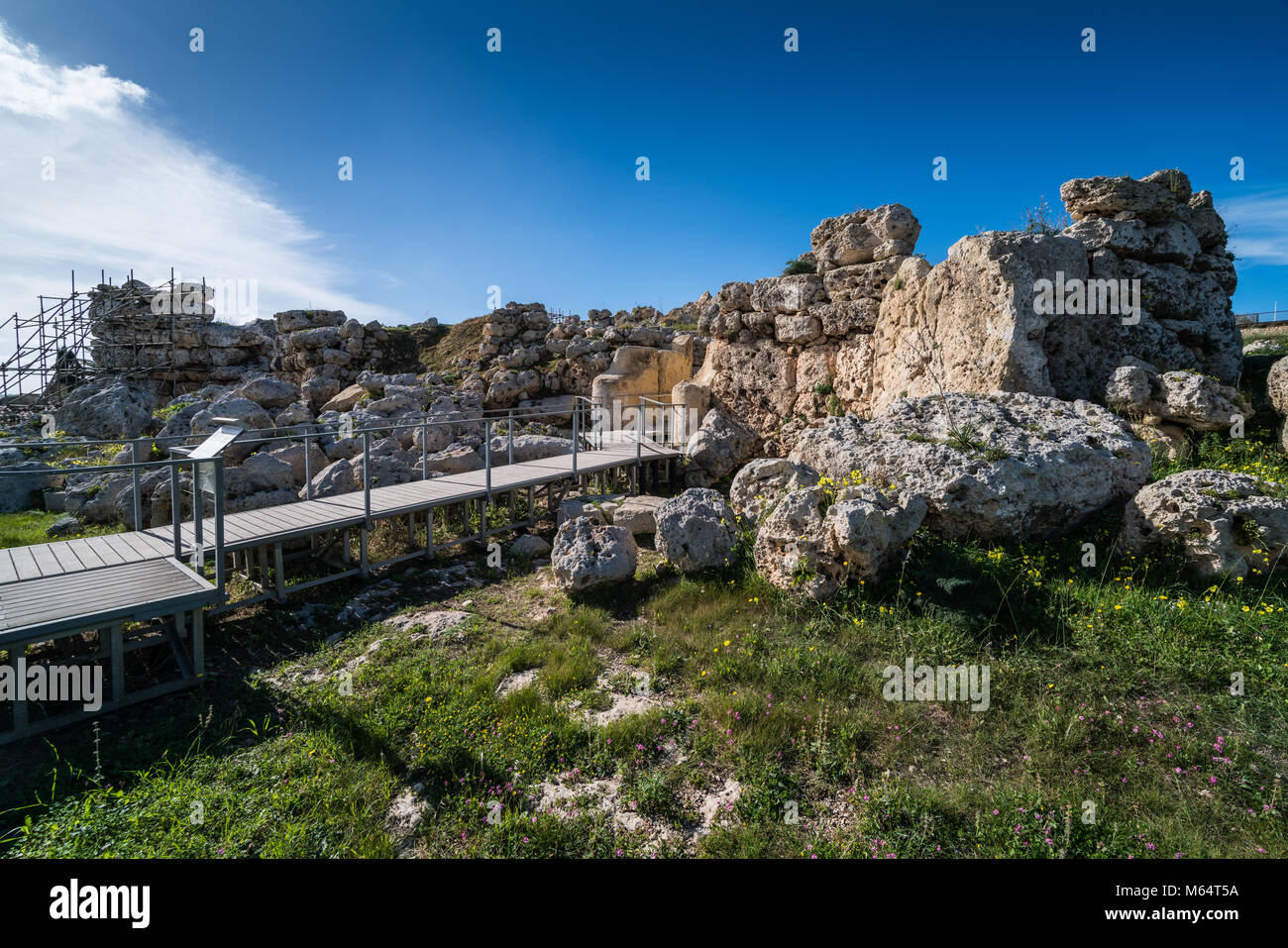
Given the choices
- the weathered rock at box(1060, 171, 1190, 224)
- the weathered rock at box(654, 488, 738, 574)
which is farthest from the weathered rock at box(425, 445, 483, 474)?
the weathered rock at box(1060, 171, 1190, 224)

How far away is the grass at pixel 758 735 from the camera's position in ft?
11.3

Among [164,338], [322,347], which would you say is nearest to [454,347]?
[322,347]

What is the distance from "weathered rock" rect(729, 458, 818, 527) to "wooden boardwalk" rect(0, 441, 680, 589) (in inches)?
150

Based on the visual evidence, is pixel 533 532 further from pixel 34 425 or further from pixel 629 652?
pixel 34 425

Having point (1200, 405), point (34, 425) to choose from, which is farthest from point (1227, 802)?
point (34, 425)

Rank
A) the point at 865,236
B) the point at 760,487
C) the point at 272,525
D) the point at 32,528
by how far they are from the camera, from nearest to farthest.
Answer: the point at 272,525, the point at 760,487, the point at 32,528, the point at 865,236

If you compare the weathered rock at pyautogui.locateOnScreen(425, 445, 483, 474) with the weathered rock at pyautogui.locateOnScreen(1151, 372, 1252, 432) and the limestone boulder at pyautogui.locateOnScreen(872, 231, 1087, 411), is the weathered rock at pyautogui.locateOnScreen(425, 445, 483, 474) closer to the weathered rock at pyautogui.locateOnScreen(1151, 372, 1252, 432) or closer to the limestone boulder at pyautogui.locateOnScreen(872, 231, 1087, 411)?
the limestone boulder at pyautogui.locateOnScreen(872, 231, 1087, 411)

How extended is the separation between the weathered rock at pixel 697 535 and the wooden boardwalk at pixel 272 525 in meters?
3.60

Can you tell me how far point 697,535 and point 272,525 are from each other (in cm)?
562

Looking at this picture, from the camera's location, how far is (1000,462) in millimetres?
6801

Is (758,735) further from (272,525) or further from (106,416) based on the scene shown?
(106,416)

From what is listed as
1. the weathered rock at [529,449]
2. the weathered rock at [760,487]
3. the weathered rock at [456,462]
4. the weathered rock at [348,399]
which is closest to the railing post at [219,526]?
the weathered rock at [456,462]

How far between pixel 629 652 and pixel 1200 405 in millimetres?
8863
